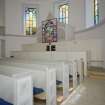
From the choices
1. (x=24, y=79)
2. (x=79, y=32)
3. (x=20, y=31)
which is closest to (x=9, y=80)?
(x=24, y=79)

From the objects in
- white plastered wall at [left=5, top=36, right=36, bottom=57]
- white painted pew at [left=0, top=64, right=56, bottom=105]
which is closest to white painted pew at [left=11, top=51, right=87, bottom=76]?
white painted pew at [left=0, top=64, right=56, bottom=105]

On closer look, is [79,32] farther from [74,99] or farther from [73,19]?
[74,99]

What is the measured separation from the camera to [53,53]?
552cm

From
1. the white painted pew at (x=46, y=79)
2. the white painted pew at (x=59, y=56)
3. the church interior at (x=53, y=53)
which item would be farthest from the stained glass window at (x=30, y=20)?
the white painted pew at (x=46, y=79)

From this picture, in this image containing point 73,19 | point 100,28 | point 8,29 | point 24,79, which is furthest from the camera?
point 8,29

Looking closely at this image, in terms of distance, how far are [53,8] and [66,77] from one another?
7.78 meters

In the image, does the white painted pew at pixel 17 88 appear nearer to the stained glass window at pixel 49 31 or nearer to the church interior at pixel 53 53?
the church interior at pixel 53 53

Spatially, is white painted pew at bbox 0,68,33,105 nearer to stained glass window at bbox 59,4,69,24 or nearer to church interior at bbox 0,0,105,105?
church interior at bbox 0,0,105,105

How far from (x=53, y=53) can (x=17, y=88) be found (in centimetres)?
375

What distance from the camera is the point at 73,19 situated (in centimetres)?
917

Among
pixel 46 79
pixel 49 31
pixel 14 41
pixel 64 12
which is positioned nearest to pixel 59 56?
pixel 49 31

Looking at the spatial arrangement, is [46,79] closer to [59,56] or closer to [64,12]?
[59,56]

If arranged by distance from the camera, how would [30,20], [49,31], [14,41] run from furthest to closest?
[30,20] → [14,41] → [49,31]

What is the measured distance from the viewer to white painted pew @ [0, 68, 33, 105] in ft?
5.97
